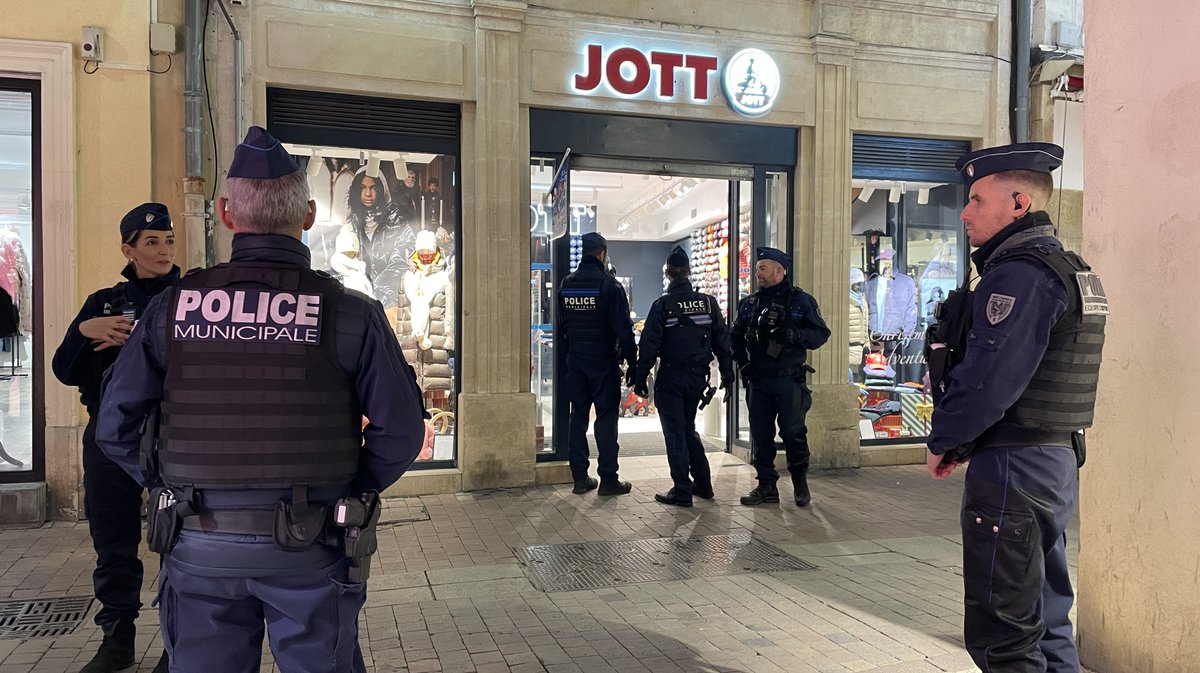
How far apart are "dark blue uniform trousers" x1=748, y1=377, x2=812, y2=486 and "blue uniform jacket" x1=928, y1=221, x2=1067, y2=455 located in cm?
404

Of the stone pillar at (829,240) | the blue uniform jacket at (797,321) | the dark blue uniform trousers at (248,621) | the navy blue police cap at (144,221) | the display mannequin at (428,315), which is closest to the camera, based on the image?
the dark blue uniform trousers at (248,621)

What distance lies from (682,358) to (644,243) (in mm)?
7704

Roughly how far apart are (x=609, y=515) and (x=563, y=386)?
1.62 metres

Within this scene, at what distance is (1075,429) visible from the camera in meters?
2.77

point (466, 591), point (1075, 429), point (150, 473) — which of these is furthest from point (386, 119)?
point (1075, 429)

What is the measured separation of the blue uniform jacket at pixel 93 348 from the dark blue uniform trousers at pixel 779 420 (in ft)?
15.3

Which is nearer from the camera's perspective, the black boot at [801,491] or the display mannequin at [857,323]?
the black boot at [801,491]

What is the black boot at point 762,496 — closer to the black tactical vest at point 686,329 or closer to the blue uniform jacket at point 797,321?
the blue uniform jacket at point 797,321

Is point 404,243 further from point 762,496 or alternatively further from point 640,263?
point 640,263

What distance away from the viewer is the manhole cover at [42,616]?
412cm

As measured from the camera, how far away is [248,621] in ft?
7.44

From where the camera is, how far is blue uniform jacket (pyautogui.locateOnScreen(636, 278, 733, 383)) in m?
6.95

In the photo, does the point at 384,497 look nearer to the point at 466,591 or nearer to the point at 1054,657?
the point at 466,591

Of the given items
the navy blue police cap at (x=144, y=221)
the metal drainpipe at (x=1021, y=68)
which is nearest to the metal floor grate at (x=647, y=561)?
the navy blue police cap at (x=144, y=221)
